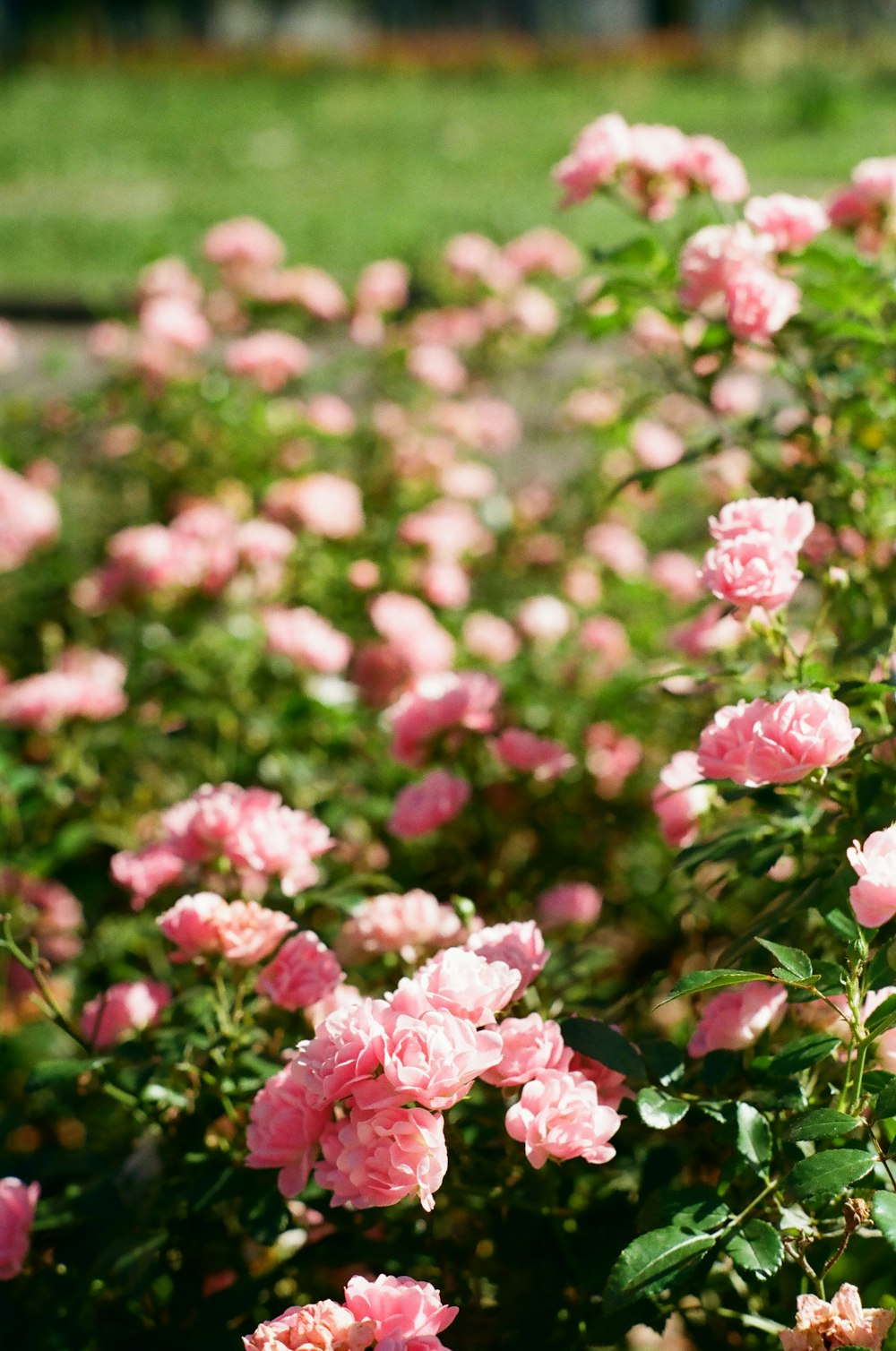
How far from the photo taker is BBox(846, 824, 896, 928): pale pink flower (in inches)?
35.2

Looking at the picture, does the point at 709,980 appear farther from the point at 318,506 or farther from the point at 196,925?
the point at 318,506

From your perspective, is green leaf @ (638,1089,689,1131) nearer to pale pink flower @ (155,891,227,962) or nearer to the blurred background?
pale pink flower @ (155,891,227,962)

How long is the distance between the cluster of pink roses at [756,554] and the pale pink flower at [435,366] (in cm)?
178

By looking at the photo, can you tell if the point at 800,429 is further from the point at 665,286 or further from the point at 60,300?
the point at 60,300

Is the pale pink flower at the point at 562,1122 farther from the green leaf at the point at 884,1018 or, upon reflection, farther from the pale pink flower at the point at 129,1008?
the pale pink flower at the point at 129,1008

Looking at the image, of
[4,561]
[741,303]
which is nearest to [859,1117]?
[741,303]

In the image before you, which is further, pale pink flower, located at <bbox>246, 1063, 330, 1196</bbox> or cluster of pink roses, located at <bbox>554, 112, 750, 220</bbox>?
cluster of pink roses, located at <bbox>554, 112, 750, 220</bbox>

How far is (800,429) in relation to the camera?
155 cm

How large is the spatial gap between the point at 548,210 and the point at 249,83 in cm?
771

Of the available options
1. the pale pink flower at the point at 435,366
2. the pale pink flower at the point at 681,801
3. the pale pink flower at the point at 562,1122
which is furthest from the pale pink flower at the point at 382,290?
the pale pink flower at the point at 562,1122

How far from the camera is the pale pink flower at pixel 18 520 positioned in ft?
7.84

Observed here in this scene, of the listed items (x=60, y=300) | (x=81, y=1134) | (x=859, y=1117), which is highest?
(x=859, y=1117)

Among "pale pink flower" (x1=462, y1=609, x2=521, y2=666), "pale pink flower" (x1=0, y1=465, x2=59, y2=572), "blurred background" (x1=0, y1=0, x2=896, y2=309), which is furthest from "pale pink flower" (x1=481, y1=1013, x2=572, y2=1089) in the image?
"blurred background" (x1=0, y1=0, x2=896, y2=309)

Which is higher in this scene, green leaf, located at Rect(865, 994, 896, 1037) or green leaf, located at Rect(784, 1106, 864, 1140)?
green leaf, located at Rect(865, 994, 896, 1037)
